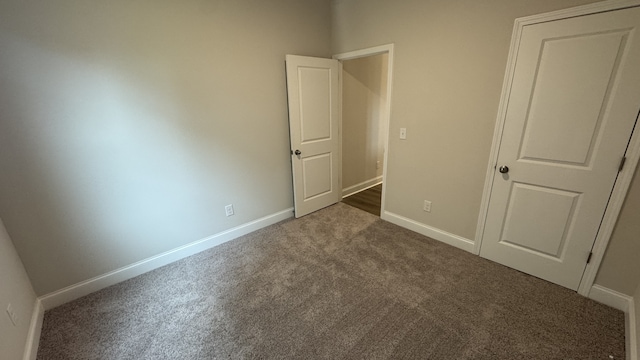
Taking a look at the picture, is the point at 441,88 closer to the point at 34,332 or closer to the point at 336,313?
the point at 336,313

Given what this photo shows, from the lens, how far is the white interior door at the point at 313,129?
9.45 feet

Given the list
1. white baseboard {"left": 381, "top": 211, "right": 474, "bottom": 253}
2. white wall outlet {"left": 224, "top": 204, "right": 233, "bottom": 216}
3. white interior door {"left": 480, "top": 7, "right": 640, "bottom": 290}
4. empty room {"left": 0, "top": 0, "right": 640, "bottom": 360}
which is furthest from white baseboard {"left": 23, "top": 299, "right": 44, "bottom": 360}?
white interior door {"left": 480, "top": 7, "right": 640, "bottom": 290}

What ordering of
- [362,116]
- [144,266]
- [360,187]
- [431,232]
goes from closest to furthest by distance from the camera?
[144,266], [431,232], [362,116], [360,187]

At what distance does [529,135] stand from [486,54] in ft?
2.41

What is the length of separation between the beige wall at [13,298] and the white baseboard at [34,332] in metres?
0.03

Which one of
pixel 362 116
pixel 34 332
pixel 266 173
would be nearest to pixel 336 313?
pixel 266 173

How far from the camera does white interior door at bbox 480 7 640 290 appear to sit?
1558 mm

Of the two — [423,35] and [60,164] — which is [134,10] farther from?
[423,35]

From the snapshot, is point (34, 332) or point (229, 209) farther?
point (229, 209)

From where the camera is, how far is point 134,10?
1891mm

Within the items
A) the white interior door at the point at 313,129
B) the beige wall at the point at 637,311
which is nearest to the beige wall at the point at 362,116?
the white interior door at the point at 313,129

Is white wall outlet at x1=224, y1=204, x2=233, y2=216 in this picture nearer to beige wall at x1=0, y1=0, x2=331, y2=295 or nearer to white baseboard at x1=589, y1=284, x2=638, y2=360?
beige wall at x1=0, y1=0, x2=331, y2=295

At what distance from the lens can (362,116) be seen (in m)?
3.95

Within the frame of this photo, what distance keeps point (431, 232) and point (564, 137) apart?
1381mm
